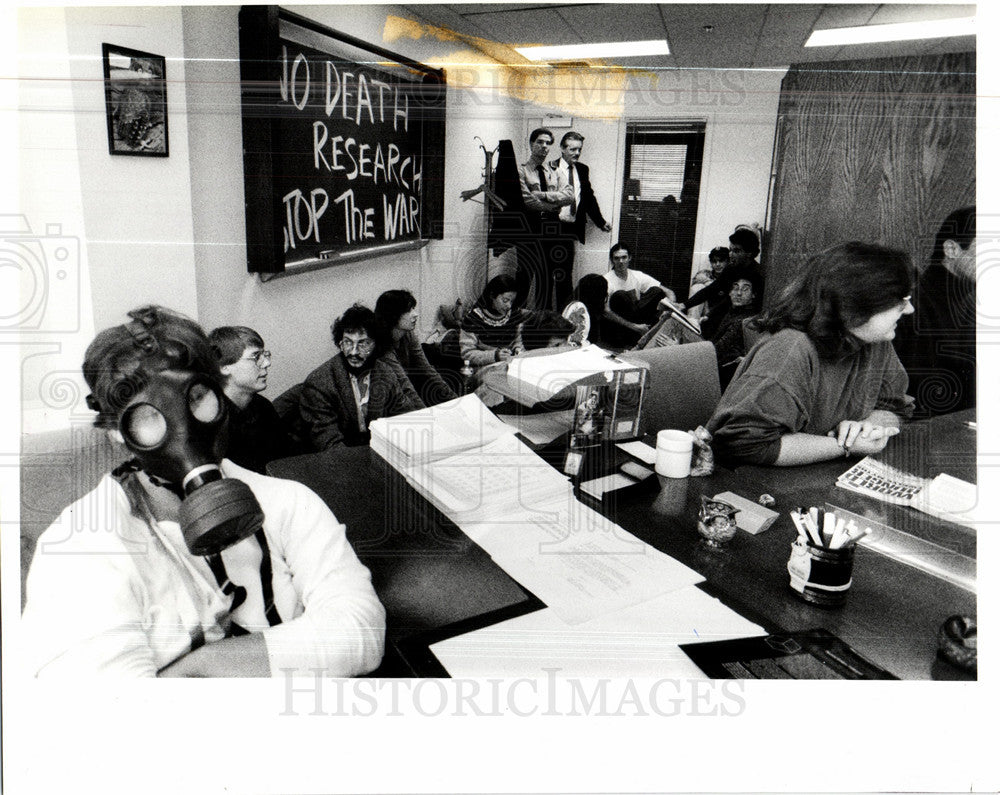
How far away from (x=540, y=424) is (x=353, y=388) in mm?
358

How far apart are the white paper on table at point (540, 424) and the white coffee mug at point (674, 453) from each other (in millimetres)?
191

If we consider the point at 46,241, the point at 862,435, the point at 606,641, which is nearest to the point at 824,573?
the point at 606,641

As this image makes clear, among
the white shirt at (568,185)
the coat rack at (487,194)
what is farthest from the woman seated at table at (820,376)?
the coat rack at (487,194)

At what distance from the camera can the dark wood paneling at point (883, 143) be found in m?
1.05

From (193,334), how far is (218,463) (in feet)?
0.68

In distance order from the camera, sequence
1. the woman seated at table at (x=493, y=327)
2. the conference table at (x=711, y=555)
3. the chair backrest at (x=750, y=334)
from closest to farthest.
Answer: the conference table at (x=711, y=555) → the woman seated at table at (x=493, y=327) → the chair backrest at (x=750, y=334)

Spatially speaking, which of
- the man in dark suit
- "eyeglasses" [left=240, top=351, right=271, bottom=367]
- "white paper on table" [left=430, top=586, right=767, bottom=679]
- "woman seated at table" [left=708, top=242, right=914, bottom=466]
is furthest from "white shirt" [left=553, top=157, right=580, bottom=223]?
"white paper on table" [left=430, top=586, right=767, bottom=679]

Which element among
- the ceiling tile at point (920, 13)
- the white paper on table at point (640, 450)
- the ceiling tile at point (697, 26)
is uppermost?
the ceiling tile at point (920, 13)

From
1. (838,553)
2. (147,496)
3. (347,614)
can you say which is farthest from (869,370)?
(147,496)

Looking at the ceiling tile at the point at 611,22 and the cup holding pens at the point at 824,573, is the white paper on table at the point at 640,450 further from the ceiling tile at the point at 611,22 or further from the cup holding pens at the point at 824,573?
the ceiling tile at the point at 611,22

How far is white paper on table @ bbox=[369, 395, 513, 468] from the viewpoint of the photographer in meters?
1.14

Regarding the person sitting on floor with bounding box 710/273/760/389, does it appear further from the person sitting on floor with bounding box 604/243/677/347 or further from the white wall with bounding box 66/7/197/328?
the white wall with bounding box 66/7/197/328

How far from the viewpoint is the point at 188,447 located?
3.12 ft

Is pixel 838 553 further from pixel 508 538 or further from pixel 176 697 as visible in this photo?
pixel 176 697
